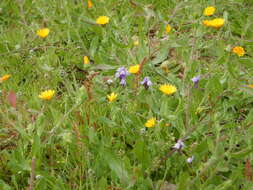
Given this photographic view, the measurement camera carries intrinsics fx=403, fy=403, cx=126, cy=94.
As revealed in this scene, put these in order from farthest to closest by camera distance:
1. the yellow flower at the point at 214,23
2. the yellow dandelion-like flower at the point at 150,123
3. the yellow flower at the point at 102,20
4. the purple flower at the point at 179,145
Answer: the yellow flower at the point at 102,20, the yellow flower at the point at 214,23, the yellow dandelion-like flower at the point at 150,123, the purple flower at the point at 179,145

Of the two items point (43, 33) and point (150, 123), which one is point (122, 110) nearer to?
point (150, 123)

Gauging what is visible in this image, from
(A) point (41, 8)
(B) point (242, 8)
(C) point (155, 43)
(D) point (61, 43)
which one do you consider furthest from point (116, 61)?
(B) point (242, 8)

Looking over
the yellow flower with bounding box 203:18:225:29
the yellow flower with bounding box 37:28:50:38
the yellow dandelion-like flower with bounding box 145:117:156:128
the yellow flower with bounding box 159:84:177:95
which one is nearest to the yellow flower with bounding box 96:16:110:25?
the yellow flower with bounding box 37:28:50:38

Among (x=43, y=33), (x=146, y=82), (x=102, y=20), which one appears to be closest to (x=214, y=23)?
(x=146, y=82)

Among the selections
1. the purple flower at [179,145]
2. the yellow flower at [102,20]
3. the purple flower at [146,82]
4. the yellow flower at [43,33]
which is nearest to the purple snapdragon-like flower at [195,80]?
the purple flower at [146,82]

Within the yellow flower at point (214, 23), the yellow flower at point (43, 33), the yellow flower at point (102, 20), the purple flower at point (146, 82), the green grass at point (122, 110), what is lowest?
the green grass at point (122, 110)

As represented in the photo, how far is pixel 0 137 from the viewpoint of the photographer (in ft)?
5.92

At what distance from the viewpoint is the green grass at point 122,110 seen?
1557mm

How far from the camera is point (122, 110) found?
1.84 meters

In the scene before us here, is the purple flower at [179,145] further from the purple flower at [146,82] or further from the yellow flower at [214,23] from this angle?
the yellow flower at [214,23]

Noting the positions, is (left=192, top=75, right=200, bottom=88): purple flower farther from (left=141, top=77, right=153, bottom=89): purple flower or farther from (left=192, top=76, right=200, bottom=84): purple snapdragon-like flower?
(left=141, top=77, right=153, bottom=89): purple flower

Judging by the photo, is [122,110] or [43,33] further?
[43,33]

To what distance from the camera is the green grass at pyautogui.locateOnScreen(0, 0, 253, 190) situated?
1.56m

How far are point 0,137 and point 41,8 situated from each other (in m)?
1.21
